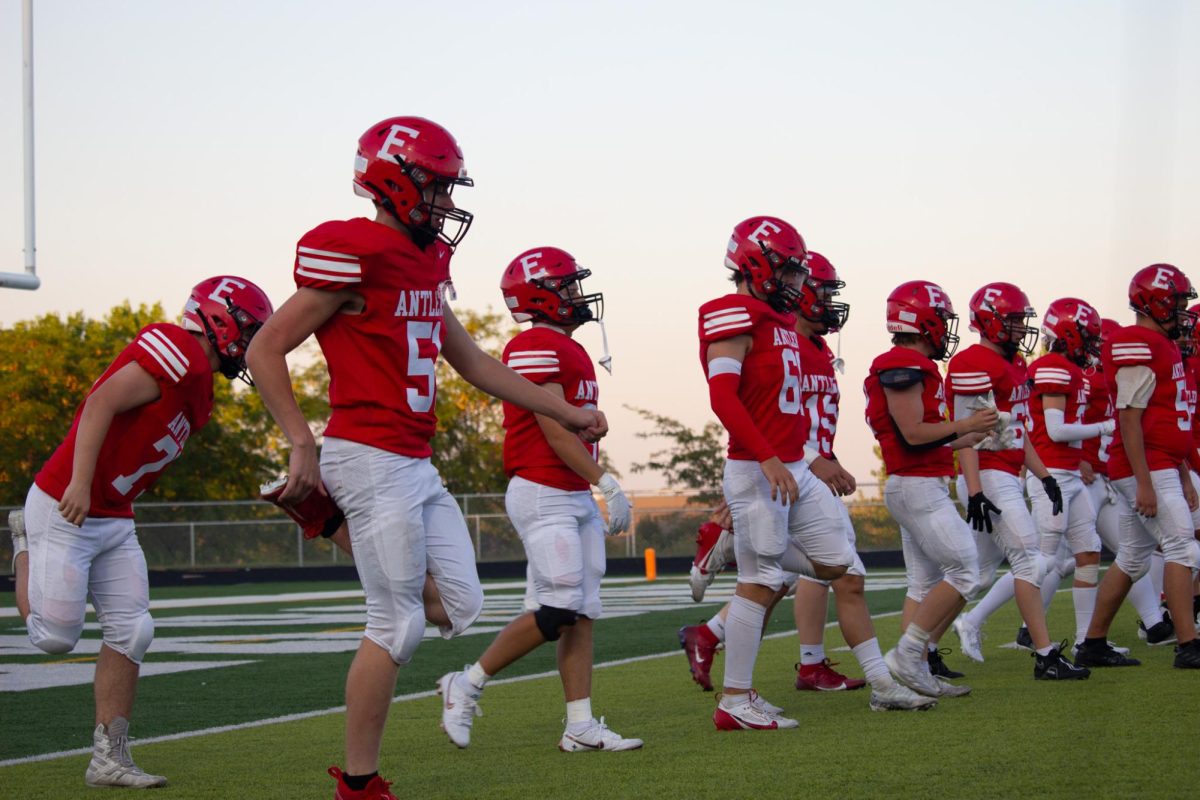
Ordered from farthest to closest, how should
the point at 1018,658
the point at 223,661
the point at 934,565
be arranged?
the point at 223,661 → the point at 1018,658 → the point at 934,565

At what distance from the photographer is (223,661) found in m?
10.5

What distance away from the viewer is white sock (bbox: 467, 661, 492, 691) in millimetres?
6117

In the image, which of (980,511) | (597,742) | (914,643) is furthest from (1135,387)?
(597,742)

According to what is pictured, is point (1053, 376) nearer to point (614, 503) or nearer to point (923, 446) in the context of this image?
point (923, 446)

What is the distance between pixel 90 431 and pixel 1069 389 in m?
5.95

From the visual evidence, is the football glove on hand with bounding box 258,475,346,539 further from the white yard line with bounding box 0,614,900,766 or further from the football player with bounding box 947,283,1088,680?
the football player with bounding box 947,283,1088,680

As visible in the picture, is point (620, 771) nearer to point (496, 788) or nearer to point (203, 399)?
point (496, 788)

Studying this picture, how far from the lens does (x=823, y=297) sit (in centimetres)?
814

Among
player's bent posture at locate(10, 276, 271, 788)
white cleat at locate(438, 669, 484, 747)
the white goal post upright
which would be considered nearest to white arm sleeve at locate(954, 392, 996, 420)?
white cleat at locate(438, 669, 484, 747)

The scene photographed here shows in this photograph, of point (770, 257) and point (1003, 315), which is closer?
point (770, 257)

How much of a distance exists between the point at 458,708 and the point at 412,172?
2344 mm

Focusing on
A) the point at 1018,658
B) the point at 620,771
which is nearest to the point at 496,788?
the point at 620,771

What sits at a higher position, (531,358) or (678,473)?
(531,358)

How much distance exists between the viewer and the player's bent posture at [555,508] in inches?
238
